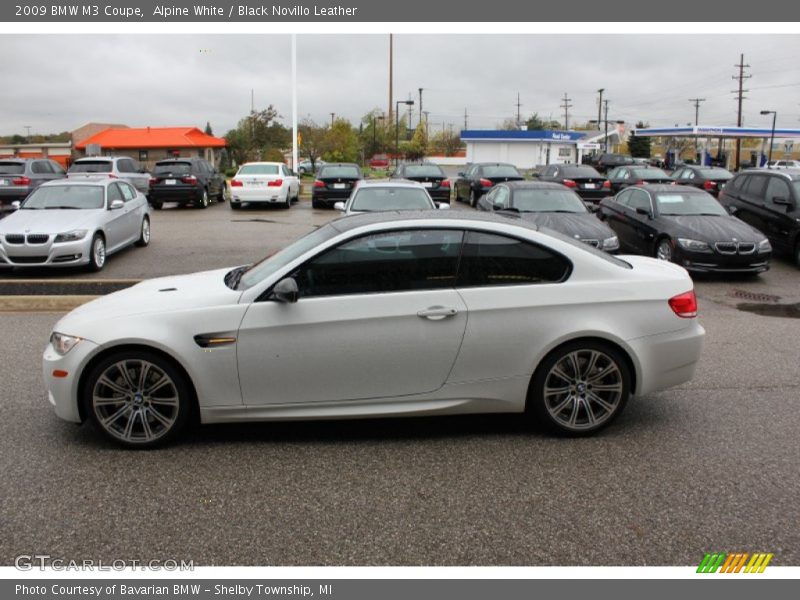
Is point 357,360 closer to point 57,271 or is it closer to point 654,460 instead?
point 654,460

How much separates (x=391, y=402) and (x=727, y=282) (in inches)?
364

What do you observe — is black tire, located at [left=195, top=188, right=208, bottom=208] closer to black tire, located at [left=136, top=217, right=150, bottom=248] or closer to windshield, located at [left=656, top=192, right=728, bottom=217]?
black tire, located at [left=136, top=217, right=150, bottom=248]

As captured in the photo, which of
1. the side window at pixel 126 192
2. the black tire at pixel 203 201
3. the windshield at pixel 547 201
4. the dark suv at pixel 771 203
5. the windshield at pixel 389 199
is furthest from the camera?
the black tire at pixel 203 201

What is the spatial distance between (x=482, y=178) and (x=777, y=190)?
1079cm

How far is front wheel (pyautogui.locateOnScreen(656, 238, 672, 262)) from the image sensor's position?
12.5 metres

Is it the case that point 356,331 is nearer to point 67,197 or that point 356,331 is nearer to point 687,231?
point 687,231

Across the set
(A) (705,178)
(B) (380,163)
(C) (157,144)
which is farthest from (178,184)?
(B) (380,163)

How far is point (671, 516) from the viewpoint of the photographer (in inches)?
157

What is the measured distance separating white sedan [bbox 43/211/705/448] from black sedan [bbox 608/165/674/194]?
19.1m

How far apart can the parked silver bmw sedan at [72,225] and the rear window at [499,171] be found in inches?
501

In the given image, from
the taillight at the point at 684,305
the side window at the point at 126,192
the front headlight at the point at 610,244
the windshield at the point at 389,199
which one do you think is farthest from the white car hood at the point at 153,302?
the side window at the point at 126,192

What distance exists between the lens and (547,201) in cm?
1378

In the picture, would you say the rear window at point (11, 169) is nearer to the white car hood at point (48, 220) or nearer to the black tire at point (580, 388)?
the white car hood at point (48, 220)

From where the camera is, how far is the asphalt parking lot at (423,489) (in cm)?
369
